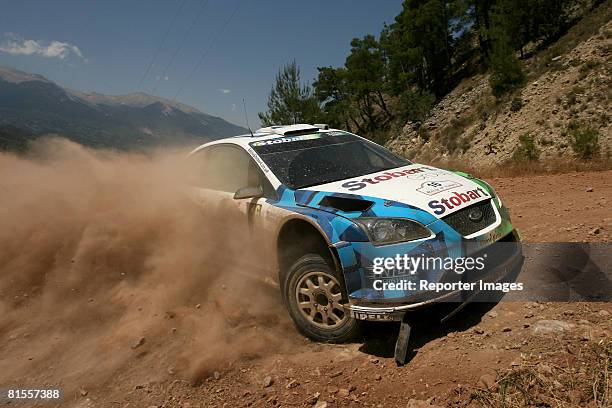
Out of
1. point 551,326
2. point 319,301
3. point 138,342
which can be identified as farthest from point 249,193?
point 551,326

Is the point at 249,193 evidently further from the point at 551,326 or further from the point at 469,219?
the point at 551,326

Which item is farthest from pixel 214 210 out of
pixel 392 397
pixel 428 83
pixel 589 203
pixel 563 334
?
pixel 428 83

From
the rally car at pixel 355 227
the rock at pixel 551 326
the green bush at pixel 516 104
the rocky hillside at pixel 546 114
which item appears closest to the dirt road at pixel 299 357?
the rock at pixel 551 326

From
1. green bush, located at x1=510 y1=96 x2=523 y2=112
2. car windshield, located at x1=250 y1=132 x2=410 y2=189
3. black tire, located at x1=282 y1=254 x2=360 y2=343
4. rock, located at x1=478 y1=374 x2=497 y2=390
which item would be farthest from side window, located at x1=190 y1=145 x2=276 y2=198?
green bush, located at x1=510 y1=96 x2=523 y2=112

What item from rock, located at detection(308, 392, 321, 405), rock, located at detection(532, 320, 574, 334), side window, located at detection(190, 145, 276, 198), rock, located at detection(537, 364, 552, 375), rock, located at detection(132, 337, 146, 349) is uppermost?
side window, located at detection(190, 145, 276, 198)

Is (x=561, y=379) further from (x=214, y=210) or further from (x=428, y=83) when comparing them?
(x=428, y=83)

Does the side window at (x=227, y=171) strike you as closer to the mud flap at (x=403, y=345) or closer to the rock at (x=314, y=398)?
the mud flap at (x=403, y=345)

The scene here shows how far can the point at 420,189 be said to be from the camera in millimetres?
3746

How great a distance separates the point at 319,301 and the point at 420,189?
4.33 feet

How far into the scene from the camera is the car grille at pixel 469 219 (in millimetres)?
3418

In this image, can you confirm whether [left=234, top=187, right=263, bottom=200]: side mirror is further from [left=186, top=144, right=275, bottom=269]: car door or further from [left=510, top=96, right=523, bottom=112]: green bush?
[left=510, top=96, right=523, bottom=112]: green bush

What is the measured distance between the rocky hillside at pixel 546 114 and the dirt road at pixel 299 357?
10.0 metres

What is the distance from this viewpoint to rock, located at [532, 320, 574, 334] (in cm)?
317

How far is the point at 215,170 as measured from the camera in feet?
17.6
